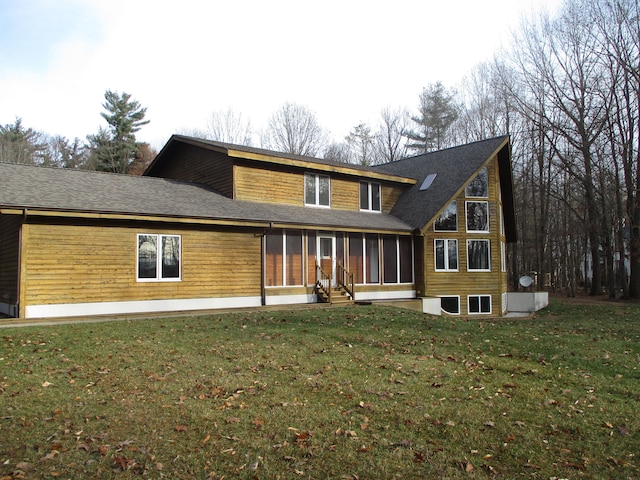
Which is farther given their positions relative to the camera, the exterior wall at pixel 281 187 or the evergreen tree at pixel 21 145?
the evergreen tree at pixel 21 145

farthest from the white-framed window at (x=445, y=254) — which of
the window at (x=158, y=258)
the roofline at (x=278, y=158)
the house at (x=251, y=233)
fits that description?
the window at (x=158, y=258)

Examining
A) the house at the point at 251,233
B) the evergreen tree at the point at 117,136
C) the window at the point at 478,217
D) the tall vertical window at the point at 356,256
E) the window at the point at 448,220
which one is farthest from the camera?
the evergreen tree at the point at 117,136

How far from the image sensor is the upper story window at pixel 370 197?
2245 cm

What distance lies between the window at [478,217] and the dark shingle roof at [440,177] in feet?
4.67

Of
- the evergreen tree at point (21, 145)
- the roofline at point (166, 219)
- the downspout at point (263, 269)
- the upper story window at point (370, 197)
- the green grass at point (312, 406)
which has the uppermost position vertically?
the evergreen tree at point (21, 145)

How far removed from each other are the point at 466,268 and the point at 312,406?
1767 centimetres

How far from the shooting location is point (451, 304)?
72.4ft

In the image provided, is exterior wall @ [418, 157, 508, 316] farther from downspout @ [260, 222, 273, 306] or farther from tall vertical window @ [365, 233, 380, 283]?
downspout @ [260, 222, 273, 306]

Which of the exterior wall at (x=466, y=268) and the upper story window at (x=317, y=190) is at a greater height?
the upper story window at (x=317, y=190)

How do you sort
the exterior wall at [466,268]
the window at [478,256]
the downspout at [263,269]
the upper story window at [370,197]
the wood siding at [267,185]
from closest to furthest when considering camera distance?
1. the downspout at [263,269]
2. the wood siding at [267,185]
3. the exterior wall at [466,268]
4. the upper story window at [370,197]
5. the window at [478,256]

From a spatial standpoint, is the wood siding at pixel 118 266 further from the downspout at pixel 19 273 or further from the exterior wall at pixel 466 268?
the exterior wall at pixel 466 268

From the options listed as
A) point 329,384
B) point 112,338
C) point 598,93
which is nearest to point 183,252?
point 112,338

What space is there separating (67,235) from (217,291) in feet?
15.1

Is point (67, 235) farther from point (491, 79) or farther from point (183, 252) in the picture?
point (491, 79)
